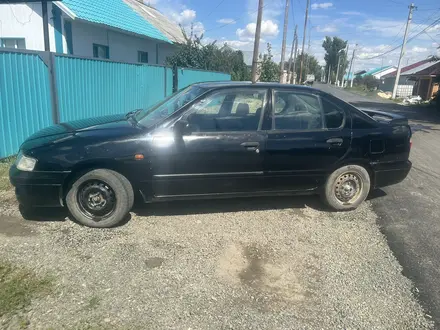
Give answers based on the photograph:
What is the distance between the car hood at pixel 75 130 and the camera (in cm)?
380

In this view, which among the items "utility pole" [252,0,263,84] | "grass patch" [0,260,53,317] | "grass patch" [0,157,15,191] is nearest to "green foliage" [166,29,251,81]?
"utility pole" [252,0,263,84]

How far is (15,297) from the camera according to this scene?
2.66 m

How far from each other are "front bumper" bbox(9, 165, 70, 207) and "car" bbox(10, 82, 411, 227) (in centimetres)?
1

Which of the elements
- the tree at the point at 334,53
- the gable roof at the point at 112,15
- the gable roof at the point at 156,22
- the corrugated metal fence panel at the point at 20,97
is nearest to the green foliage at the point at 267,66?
the gable roof at the point at 156,22

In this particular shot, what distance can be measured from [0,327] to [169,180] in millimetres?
2047

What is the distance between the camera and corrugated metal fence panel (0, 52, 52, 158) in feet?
19.3

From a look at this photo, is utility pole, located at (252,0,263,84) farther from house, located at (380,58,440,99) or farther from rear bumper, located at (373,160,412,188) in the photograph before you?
house, located at (380,58,440,99)

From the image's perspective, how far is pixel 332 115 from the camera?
445 centimetres

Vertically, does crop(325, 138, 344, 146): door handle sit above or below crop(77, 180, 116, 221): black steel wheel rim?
above

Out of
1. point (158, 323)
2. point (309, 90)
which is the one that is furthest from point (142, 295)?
point (309, 90)

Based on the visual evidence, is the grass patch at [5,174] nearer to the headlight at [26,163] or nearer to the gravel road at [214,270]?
the gravel road at [214,270]

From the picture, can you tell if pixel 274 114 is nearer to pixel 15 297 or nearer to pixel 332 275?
pixel 332 275

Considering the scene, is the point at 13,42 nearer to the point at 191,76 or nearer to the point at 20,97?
the point at 191,76

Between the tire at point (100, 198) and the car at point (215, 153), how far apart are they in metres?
0.01
